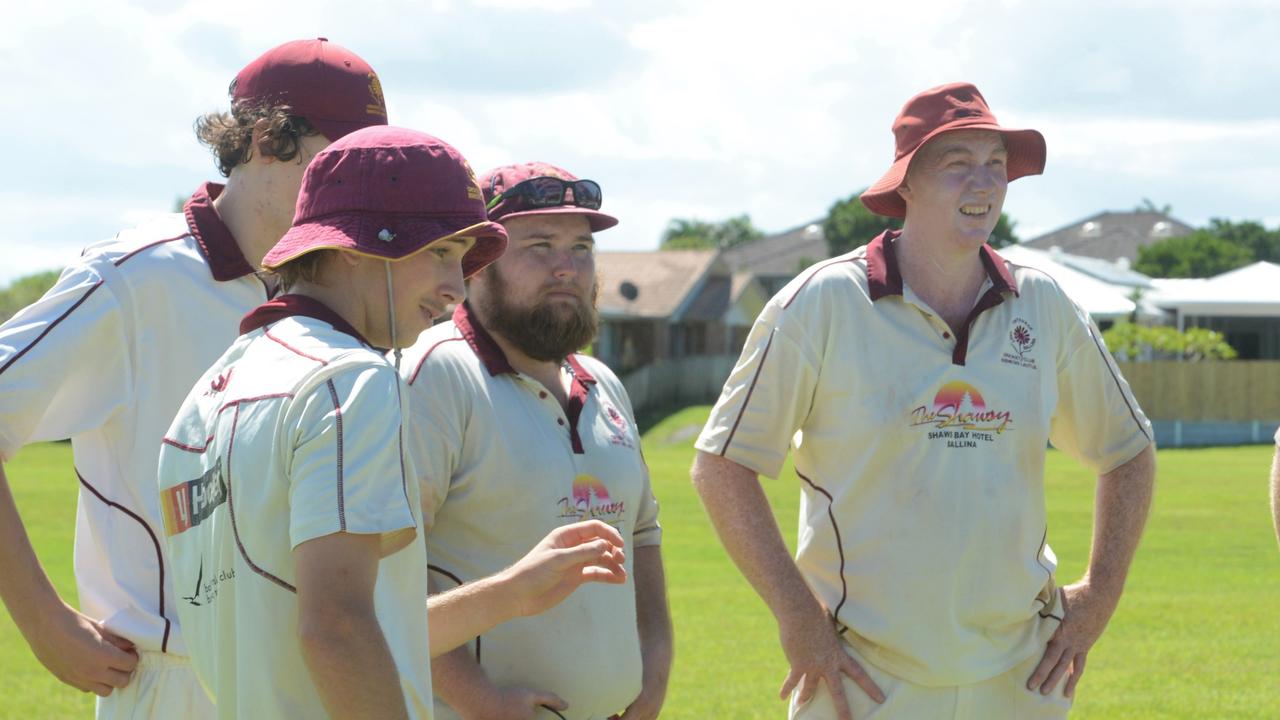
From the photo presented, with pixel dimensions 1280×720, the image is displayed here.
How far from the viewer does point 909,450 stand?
14.8 ft

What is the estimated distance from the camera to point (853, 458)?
4.55 m

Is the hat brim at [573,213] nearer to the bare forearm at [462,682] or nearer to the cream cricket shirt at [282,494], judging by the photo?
the bare forearm at [462,682]

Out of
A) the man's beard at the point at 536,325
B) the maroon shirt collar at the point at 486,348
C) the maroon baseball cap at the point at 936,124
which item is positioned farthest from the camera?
the maroon baseball cap at the point at 936,124

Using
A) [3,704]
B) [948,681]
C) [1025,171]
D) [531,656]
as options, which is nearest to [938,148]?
[1025,171]

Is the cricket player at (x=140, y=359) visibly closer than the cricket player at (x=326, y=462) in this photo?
No

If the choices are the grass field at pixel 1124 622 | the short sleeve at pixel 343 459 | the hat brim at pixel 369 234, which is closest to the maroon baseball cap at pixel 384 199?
the hat brim at pixel 369 234

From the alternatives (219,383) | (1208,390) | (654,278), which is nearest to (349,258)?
(219,383)

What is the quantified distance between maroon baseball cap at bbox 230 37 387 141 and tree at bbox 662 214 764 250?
108 meters

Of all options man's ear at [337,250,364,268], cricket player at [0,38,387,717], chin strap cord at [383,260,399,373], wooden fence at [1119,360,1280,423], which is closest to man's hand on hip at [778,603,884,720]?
cricket player at [0,38,387,717]

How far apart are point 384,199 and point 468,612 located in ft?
3.59

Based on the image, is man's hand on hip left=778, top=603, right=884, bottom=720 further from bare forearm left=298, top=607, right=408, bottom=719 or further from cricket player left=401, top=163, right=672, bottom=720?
bare forearm left=298, top=607, right=408, bottom=719

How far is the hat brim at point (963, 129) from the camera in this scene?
191 inches

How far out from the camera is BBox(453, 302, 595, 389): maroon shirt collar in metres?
4.43

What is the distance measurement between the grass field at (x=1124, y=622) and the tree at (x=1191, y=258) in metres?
52.0
